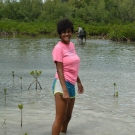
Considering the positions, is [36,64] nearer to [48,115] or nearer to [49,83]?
[49,83]

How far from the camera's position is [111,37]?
31406 millimetres

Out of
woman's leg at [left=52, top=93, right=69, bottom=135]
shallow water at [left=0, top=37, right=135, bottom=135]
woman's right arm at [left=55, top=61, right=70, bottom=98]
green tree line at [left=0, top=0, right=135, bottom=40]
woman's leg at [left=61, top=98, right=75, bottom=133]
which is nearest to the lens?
woman's right arm at [left=55, top=61, right=70, bottom=98]

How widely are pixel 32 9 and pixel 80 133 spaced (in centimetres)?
5834

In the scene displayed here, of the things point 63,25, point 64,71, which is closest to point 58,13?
point 63,25

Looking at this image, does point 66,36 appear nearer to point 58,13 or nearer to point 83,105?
point 83,105

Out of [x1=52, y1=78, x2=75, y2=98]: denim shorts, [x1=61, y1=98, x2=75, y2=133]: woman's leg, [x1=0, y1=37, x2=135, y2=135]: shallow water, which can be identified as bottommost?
[x1=0, y1=37, x2=135, y2=135]: shallow water

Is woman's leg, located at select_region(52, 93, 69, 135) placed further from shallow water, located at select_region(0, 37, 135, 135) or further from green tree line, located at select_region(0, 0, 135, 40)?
green tree line, located at select_region(0, 0, 135, 40)

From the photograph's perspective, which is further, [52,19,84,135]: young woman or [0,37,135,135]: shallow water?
[0,37,135,135]: shallow water

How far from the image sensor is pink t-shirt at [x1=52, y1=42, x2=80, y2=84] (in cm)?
454

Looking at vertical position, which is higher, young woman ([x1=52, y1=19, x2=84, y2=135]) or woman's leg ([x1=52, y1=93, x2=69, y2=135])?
young woman ([x1=52, y1=19, x2=84, y2=135])

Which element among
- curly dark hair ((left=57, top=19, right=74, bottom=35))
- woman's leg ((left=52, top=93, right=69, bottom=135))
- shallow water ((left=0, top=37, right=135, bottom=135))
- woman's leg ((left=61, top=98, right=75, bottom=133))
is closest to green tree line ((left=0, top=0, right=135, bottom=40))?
shallow water ((left=0, top=37, right=135, bottom=135))

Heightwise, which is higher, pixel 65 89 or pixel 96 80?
pixel 65 89

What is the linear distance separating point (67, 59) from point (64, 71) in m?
0.16

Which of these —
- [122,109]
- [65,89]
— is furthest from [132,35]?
[65,89]
